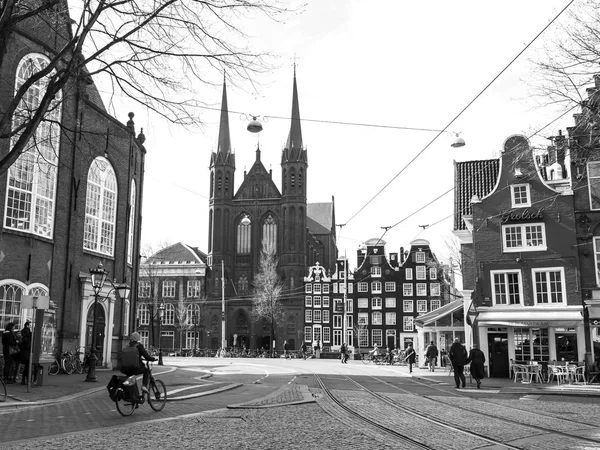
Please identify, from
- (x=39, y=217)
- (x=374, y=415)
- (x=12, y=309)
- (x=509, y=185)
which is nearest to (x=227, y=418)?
(x=374, y=415)

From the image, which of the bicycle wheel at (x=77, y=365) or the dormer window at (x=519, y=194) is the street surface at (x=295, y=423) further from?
the dormer window at (x=519, y=194)

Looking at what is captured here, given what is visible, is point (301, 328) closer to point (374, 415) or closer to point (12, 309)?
point (12, 309)

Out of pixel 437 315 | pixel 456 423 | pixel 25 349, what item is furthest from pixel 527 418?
pixel 437 315

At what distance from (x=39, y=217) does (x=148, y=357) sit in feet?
42.7

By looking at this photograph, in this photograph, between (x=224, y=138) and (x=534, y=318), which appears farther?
(x=224, y=138)

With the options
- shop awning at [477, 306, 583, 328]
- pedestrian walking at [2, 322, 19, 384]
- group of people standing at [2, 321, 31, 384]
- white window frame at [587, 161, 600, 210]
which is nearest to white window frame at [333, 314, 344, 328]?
shop awning at [477, 306, 583, 328]

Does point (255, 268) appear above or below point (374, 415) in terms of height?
above

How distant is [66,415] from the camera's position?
11.4 metres

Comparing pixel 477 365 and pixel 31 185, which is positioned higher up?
pixel 31 185

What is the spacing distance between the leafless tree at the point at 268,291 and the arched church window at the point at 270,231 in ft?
3.65

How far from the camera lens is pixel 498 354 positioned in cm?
Answer: 2673

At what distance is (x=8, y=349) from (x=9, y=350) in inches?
2.9

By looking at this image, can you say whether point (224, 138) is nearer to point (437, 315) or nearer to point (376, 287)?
point (376, 287)

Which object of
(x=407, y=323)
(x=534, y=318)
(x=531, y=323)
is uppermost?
(x=407, y=323)
